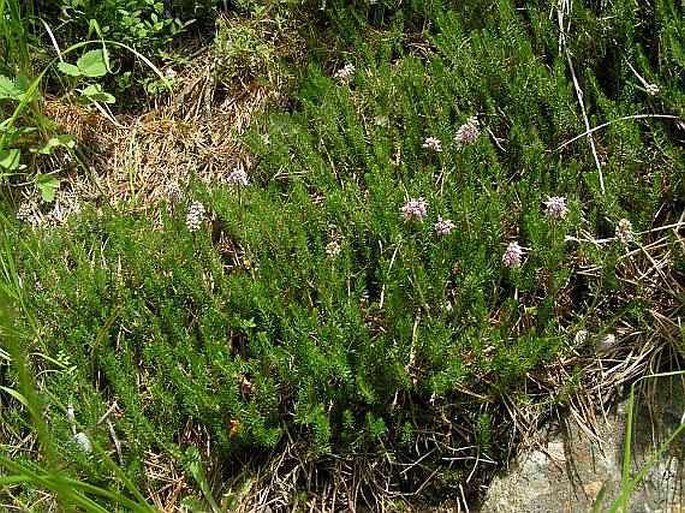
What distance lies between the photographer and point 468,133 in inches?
134

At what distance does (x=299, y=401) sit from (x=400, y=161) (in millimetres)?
1094

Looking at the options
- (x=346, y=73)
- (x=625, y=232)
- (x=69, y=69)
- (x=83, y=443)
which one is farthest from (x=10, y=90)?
(x=625, y=232)

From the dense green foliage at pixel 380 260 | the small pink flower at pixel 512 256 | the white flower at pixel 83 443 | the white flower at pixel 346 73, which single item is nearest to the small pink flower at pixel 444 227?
the dense green foliage at pixel 380 260

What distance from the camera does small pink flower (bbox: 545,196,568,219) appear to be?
10.2 ft

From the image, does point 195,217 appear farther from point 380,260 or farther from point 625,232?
point 625,232

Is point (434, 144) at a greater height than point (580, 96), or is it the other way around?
point (580, 96)

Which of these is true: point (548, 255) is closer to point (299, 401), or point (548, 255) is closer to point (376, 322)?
point (376, 322)

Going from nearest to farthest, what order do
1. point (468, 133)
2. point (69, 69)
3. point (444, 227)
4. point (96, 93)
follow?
point (444, 227)
point (468, 133)
point (69, 69)
point (96, 93)

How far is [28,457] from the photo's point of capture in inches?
127

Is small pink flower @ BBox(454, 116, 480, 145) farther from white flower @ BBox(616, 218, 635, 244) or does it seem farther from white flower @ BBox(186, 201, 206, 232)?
white flower @ BBox(186, 201, 206, 232)

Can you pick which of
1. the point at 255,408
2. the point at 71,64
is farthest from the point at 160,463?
the point at 71,64

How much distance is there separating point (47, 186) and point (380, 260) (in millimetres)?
1620

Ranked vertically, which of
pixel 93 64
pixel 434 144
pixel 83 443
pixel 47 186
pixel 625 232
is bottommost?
pixel 83 443

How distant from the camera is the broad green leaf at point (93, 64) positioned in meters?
4.00
